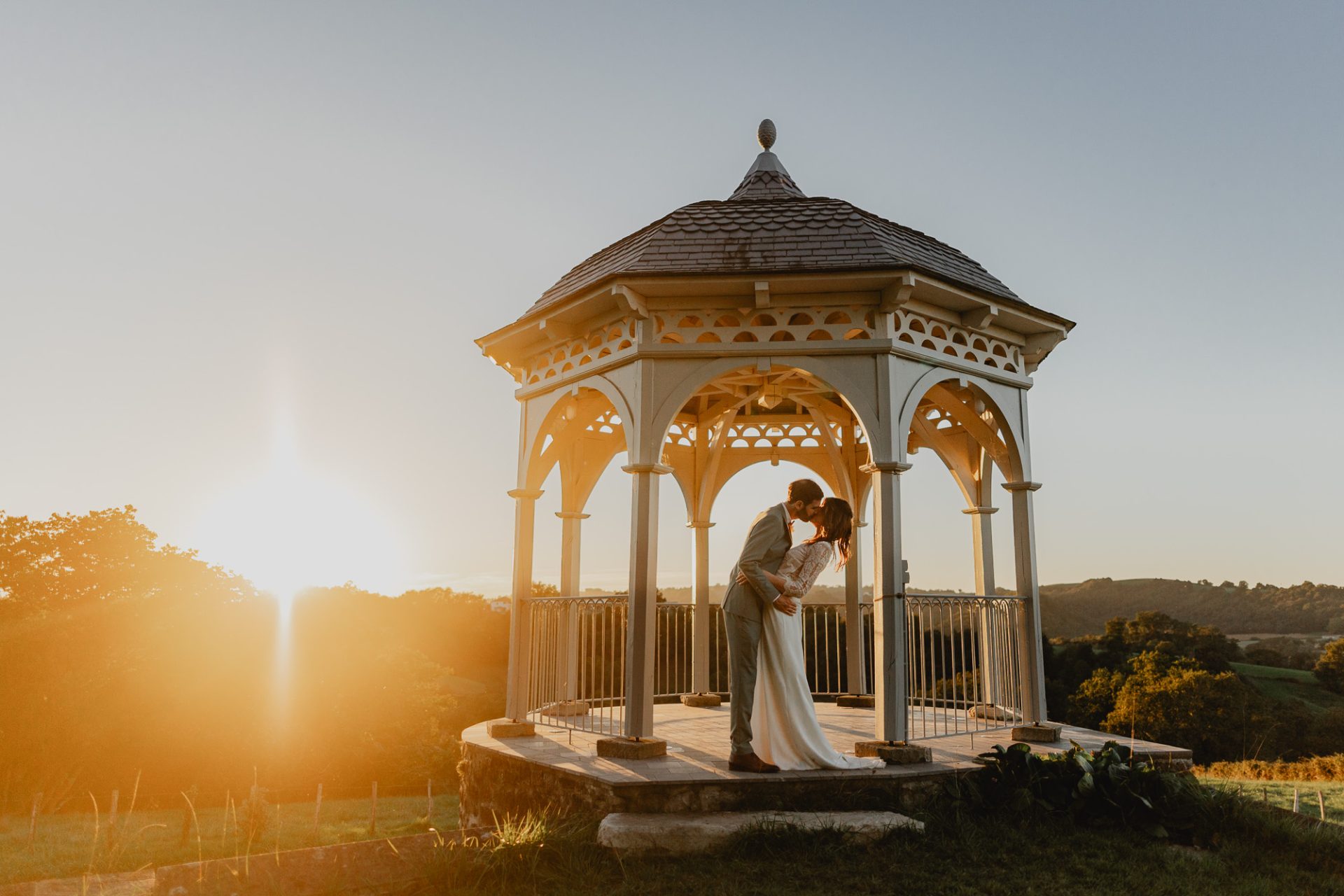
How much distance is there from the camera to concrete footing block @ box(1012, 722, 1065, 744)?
7.60 m

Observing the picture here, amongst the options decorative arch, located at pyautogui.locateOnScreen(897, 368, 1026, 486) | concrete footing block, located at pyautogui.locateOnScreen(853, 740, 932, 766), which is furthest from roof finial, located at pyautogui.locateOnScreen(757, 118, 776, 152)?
concrete footing block, located at pyautogui.locateOnScreen(853, 740, 932, 766)

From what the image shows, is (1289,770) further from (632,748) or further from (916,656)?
(632,748)

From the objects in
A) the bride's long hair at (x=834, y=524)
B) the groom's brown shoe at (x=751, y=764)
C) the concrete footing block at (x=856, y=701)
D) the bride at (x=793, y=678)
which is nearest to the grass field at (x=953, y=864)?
the groom's brown shoe at (x=751, y=764)

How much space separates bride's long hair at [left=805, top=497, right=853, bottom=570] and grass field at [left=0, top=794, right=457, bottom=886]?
772 centimetres

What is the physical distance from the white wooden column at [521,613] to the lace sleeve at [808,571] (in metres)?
3.32

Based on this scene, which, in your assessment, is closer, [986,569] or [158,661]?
[986,569]

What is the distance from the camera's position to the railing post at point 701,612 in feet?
36.8

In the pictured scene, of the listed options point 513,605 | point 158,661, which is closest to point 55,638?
point 158,661

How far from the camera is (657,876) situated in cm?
484

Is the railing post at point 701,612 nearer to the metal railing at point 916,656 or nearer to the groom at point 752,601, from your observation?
the metal railing at point 916,656

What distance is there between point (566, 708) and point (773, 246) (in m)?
5.58

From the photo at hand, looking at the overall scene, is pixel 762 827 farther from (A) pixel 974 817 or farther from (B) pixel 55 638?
(B) pixel 55 638

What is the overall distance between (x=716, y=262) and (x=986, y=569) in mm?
5085

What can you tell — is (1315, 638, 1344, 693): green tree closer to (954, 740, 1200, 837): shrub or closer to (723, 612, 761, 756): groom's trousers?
(954, 740, 1200, 837): shrub
